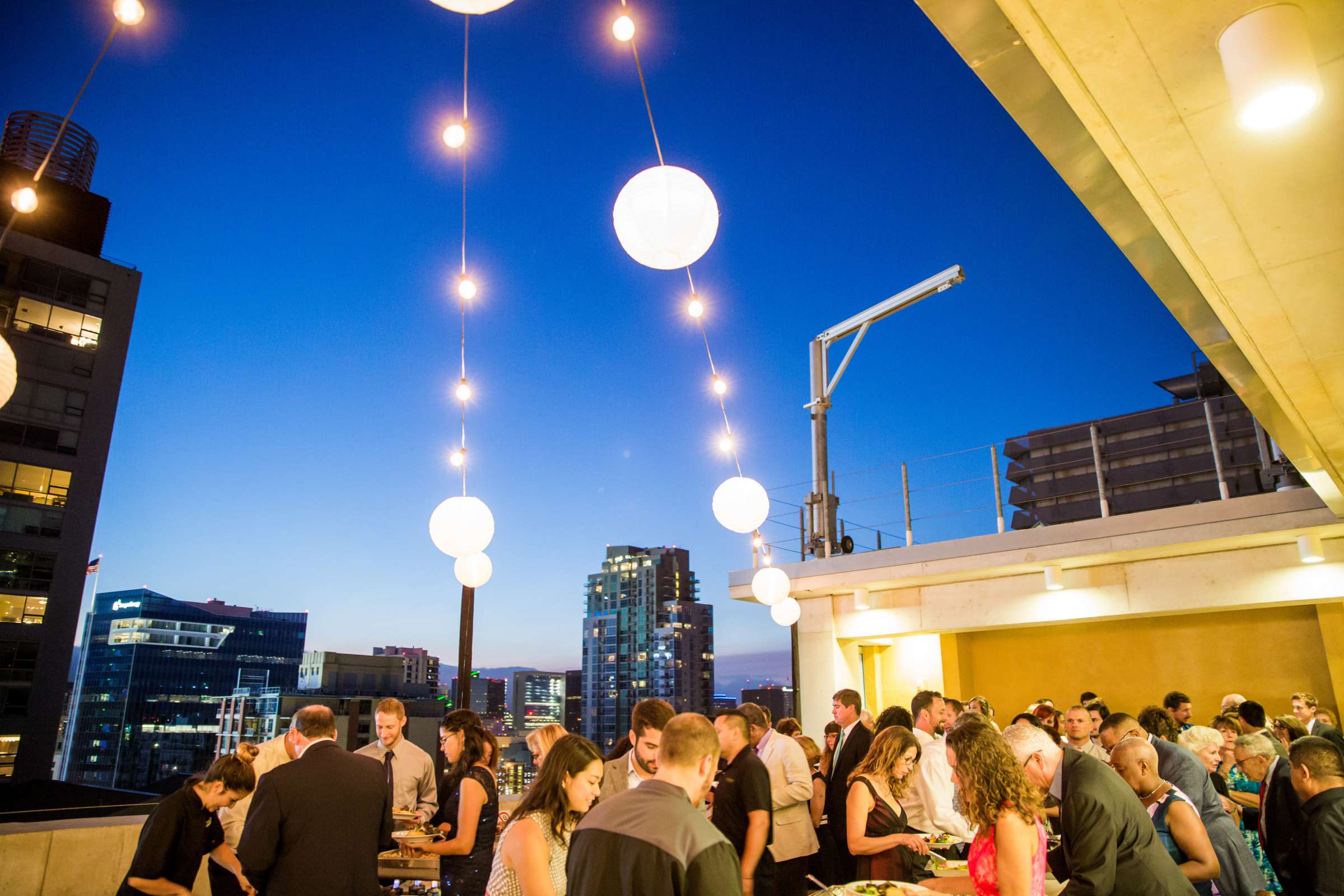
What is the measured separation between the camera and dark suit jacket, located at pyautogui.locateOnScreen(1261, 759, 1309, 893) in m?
3.44

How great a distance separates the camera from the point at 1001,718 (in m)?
10.7

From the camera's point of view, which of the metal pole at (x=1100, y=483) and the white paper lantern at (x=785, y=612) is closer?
the metal pole at (x=1100, y=483)

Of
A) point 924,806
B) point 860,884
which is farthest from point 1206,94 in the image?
point 924,806

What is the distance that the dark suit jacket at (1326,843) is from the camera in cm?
308

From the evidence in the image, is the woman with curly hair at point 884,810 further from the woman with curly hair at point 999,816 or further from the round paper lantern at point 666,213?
the round paper lantern at point 666,213

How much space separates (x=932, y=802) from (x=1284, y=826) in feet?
5.53

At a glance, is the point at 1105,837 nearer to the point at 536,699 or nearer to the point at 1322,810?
the point at 1322,810

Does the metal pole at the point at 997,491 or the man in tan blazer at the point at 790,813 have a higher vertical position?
the metal pole at the point at 997,491

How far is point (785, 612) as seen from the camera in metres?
8.41

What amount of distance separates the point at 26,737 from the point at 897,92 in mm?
47196

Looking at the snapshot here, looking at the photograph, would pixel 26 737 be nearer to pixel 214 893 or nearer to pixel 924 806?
pixel 214 893

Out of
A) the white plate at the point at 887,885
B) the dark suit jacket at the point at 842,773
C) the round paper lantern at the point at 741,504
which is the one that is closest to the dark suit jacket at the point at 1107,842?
the white plate at the point at 887,885

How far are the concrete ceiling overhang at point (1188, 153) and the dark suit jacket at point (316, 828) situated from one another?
3.46 m

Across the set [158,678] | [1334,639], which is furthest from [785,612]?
[158,678]
